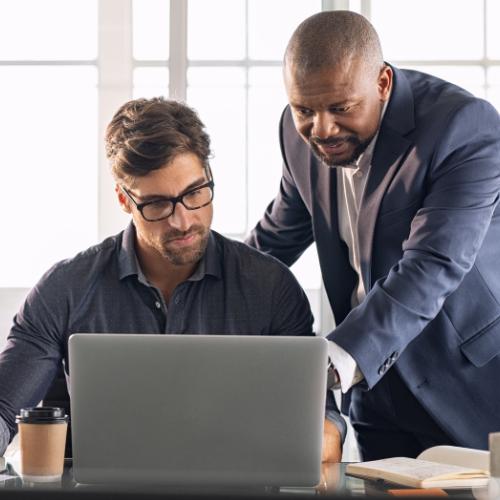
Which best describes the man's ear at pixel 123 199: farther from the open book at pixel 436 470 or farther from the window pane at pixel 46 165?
the window pane at pixel 46 165

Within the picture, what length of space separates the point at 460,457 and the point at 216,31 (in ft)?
8.51

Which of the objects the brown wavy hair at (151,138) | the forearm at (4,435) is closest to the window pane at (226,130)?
the brown wavy hair at (151,138)

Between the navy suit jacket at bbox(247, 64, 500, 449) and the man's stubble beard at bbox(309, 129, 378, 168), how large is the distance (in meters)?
0.04

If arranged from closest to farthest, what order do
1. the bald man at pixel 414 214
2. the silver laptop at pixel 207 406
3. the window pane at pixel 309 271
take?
the silver laptop at pixel 207 406, the bald man at pixel 414 214, the window pane at pixel 309 271

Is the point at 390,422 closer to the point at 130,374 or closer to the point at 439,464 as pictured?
the point at 439,464

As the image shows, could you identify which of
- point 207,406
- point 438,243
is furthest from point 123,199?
point 207,406

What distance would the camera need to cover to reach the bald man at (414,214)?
1562 millimetres

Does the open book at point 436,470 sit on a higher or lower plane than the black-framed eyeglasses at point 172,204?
lower

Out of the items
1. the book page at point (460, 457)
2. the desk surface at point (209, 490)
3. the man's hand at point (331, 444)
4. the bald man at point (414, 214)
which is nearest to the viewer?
the desk surface at point (209, 490)

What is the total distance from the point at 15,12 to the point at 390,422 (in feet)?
8.82

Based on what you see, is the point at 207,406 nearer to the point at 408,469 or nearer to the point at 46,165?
the point at 408,469

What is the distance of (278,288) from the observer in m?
1.79

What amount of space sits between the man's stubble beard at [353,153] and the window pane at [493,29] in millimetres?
1859

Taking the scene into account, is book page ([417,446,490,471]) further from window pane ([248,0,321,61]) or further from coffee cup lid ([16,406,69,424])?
window pane ([248,0,321,61])
